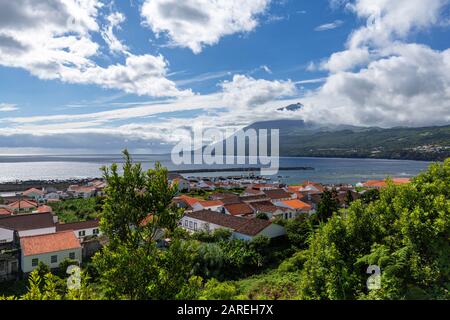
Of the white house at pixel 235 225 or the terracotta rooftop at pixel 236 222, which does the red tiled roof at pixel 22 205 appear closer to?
the white house at pixel 235 225

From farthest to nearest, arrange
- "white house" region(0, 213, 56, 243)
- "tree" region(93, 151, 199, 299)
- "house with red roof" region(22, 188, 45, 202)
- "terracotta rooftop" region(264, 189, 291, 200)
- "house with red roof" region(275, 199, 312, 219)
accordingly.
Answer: "house with red roof" region(22, 188, 45, 202), "terracotta rooftop" region(264, 189, 291, 200), "house with red roof" region(275, 199, 312, 219), "white house" region(0, 213, 56, 243), "tree" region(93, 151, 199, 299)

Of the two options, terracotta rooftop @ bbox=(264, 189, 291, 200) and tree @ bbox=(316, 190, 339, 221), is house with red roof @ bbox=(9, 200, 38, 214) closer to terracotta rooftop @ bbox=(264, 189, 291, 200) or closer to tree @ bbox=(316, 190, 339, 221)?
terracotta rooftop @ bbox=(264, 189, 291, 200)

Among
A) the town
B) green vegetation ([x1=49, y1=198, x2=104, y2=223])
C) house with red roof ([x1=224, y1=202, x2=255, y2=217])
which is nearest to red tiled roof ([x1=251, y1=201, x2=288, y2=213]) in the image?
the town

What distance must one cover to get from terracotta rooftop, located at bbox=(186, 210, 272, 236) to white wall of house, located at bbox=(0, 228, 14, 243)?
1938 centimetres

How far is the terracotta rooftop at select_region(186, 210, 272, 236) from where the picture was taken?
30.4 m

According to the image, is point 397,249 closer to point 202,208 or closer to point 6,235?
point 6,235

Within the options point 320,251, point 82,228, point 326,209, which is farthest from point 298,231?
point 82,228

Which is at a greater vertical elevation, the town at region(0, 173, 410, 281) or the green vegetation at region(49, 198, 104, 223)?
the town at region(0, 173, 410, 281)

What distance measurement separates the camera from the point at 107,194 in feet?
25.6

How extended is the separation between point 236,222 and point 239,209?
1063cm

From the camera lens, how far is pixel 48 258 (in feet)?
85.7

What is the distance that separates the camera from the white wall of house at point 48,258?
25.1m

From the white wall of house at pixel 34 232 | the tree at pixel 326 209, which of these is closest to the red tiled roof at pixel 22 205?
the white wall of house at pixel 34 232
